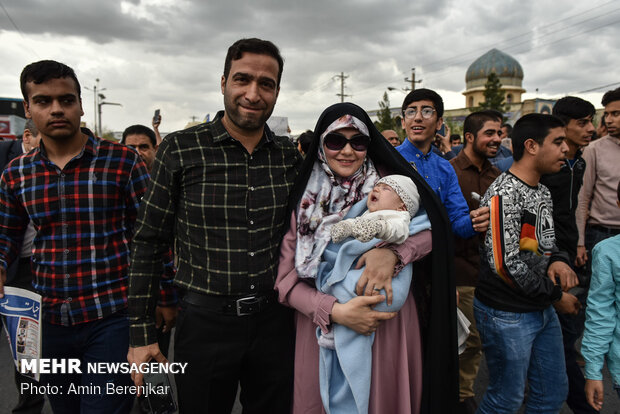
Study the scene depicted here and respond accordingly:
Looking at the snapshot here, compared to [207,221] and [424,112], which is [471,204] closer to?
[424,112]

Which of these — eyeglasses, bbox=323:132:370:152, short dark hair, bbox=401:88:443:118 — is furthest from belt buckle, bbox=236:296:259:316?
short dark hair, bbox=401:88:443:118

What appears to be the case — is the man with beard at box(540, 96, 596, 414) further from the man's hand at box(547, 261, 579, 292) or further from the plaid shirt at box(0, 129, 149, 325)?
the plaid shirt at box(0, 129, 149, 325)

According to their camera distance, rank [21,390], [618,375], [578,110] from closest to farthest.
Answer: [618,375] < [21,390] < [578,110]

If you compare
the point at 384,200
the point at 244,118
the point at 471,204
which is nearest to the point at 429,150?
the point at 471,204

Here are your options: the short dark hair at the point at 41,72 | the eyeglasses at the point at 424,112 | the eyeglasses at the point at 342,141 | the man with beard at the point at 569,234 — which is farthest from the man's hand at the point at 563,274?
the short dark hair at the point at 41,72

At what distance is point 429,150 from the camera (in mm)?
3363

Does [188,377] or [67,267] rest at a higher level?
[67,267]

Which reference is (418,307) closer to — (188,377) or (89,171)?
(188,377)

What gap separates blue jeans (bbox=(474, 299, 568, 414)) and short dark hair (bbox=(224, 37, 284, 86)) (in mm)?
2020

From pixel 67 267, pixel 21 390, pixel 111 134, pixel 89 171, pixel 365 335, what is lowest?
pixel 21 390

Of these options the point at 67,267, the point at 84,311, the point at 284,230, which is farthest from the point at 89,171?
the point at 284,230

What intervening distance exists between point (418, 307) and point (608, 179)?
320 cm

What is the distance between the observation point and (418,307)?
2162 mm

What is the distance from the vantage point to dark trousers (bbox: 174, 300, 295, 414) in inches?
80.2
